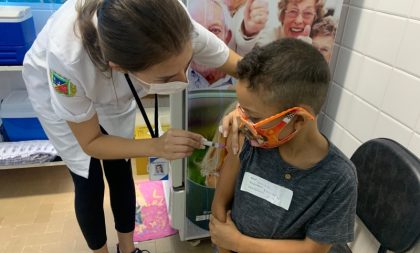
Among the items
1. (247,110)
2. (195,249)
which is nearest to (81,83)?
(247,110)

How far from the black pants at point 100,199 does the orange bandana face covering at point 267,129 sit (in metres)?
0.63

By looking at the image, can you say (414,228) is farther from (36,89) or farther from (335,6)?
(36,89)

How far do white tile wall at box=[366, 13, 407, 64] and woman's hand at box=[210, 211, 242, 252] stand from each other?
0.80m

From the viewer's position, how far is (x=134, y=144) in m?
0.97

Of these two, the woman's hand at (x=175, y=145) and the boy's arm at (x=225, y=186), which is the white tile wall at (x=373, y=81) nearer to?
the boy's arm at (x=225, y=186)

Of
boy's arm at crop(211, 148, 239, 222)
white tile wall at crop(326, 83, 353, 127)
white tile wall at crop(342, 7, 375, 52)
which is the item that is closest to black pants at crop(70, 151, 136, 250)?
boy's arm at crop(211, 148, 239, 222)

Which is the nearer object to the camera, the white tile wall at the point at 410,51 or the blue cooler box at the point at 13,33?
the white tile wall at the point at 410,51

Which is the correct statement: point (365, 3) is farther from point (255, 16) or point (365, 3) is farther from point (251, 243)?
point (251, 243)

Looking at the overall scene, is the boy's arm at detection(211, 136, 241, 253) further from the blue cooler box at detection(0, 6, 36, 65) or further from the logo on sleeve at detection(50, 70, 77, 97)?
the blue cooler box at detection(0, 6, 36, 65)

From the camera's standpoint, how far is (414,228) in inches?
36.9

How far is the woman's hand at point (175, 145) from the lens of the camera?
0.91 metres

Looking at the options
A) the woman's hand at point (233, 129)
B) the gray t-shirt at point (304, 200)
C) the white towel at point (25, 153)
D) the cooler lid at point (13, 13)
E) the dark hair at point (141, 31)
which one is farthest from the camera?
the white towel at point (25, 153)

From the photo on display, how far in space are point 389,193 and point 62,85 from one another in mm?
1025

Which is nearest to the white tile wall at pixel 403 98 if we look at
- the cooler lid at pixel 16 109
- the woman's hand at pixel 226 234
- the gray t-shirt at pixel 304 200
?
the gray t-shirt at pixel 304 200
